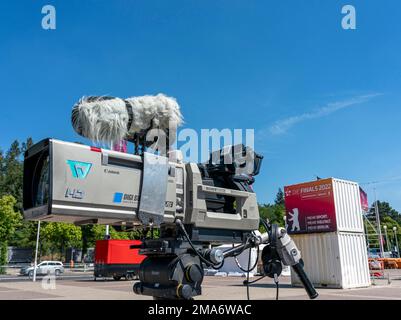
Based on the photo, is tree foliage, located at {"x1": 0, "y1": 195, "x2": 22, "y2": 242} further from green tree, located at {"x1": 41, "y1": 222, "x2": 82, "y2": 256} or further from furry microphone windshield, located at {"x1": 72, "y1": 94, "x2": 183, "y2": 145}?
furry microphone windshield, located at {"x1": 72, "y1": 94, "x2": 183, "y2": 145}

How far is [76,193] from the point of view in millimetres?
3840

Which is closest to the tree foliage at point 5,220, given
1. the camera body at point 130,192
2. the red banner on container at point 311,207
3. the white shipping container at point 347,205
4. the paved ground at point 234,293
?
the paved ground at point 234,293

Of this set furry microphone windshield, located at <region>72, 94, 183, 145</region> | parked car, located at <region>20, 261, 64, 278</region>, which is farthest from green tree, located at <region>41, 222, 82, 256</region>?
furry microphone windshield, located at <region>72, 94, 183, 145</region>

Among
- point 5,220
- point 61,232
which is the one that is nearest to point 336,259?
point 5,220

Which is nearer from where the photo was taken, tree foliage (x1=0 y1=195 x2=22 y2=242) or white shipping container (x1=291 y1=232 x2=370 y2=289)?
white shipping container (x1=291 y1=232 x2=370 y2=289)

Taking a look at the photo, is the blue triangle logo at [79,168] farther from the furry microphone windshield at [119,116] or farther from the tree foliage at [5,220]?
the tree foliage at [5,220]

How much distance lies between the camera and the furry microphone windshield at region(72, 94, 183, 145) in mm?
4301

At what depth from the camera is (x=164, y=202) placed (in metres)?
4.35

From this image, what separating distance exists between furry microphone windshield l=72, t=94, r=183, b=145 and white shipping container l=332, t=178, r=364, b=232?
1480 cm

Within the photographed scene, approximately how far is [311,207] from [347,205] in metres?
1.65

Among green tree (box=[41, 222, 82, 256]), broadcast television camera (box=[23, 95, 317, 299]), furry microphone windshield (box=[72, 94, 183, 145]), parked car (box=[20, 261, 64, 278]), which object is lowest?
parked car (box=[20, 261, 64, 278])

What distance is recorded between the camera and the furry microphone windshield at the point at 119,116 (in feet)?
14.1
